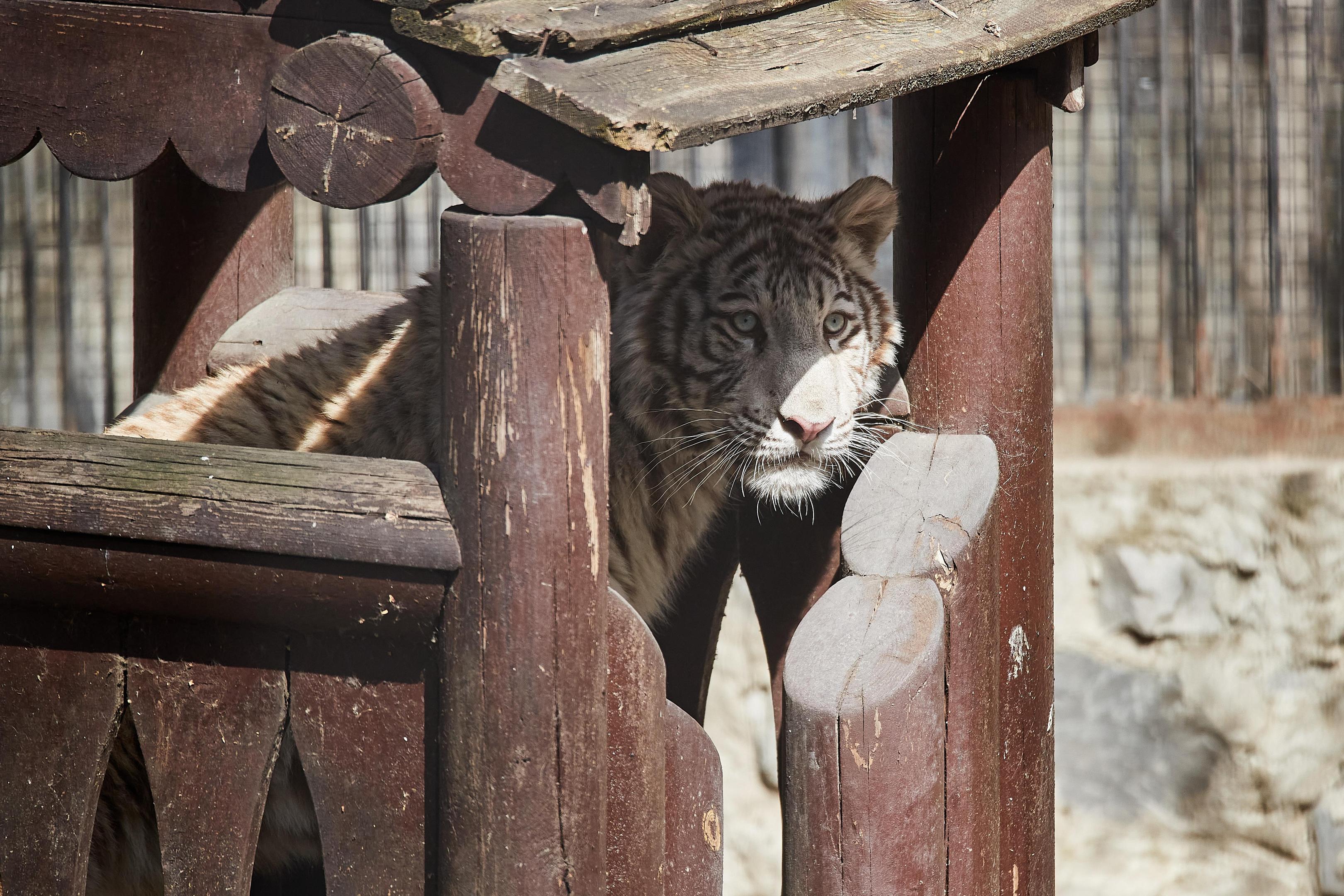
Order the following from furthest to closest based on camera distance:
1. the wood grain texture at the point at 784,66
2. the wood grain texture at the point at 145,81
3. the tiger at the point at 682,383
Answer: the tiger at the point at 682,383 → the wood grain texture at the point at 145,81 → the wood grain texture at the point at 784,66

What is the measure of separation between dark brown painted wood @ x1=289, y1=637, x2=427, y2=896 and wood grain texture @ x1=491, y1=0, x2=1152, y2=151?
29.1 inches

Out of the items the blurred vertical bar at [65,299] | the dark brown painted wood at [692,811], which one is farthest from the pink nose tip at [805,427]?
the blurred vertical bar at [65,299]

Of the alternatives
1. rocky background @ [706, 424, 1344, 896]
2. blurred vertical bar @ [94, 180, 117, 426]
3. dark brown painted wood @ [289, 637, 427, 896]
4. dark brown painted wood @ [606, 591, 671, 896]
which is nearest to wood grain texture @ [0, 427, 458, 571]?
dark brown painted wood @ [289, 637, 427, 896]

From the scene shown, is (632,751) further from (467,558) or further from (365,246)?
(365,246)

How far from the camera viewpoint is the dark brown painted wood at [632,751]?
1.72m

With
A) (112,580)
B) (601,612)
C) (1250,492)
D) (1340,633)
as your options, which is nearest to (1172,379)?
(1250,492)

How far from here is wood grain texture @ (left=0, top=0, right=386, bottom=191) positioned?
1674mm

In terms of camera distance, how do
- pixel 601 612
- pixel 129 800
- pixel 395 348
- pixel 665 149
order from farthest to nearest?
pixel 395 348
pixel 129 800
pixel 601 612
pixel 665 149

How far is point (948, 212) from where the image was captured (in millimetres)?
2369

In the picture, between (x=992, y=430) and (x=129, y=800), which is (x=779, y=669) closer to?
(x=992, y=430)

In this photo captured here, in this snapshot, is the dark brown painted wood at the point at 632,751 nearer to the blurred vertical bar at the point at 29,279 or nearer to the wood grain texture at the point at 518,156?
the wood grain texture at the point at 518,156

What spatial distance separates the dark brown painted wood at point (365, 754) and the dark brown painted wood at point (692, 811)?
0.37 meters

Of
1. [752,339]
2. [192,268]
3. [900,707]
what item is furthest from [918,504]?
[192,268]

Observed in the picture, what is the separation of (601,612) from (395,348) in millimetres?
1231
